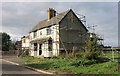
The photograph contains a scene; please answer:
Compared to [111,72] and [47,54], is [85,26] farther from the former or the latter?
[111,72]

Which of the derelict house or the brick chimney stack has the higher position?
the brick chimney stack

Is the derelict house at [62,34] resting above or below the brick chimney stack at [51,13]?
below

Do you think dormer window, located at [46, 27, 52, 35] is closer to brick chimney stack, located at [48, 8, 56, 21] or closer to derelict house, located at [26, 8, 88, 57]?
derelict house, located at [26, 8, 88, 57]

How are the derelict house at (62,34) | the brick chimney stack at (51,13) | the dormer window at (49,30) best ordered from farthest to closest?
1. the brick chimney stack at (51,13)
2. the dormer window at (49,30)
3. the derelict house at (62,34)

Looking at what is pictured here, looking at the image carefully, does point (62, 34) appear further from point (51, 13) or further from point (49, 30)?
point (51, 13)

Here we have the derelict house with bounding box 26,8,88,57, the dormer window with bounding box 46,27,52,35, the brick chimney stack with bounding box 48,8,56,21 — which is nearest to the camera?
the derelict house with bounding box 26,8,88,57

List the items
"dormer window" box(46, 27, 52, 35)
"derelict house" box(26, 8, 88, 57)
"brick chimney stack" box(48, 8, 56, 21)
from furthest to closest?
"brick chimney stack" box(48, 8, 56, 21), "dormer window" box(46, 27, 52, 35), "derelict house" box(26, 8, 88, 57)

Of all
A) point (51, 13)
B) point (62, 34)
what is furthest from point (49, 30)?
point (51, 13)

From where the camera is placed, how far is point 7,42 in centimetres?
11050

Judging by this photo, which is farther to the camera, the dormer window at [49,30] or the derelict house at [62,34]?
the dormer window at [49,30]

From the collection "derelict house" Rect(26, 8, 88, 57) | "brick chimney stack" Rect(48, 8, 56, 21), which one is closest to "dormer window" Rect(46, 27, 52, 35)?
"derelict house" Rect(26, 8, 88, 57)

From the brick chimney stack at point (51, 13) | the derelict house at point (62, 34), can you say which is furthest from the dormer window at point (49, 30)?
the brick chimney stack at point (51, 13)

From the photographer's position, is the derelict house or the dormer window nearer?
the derelict house

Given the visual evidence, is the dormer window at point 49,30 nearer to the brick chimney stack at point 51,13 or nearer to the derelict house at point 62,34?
the derelict house at point 62,34
